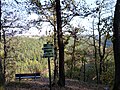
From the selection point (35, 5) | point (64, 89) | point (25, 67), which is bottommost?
point (25, 67)

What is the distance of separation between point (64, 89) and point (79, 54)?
105 feet

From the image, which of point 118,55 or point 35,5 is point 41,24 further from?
point 118,55

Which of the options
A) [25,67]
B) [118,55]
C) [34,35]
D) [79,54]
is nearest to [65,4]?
[34,35]

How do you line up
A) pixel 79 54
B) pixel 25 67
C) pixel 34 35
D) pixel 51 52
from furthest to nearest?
pixel 25 67 < pixel 79 54 < pixel 34 35 < pixel 51 52

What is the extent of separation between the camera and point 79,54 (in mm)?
50781

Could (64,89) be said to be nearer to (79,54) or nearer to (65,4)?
(65,4)

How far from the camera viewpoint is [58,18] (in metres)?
19.9

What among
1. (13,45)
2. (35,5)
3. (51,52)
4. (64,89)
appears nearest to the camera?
(51,52)

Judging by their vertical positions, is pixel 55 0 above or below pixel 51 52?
above

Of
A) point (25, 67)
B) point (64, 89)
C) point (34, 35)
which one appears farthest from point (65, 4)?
point (25, 67)

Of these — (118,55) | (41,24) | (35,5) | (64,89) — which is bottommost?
(64,89)

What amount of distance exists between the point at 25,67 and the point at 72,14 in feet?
386

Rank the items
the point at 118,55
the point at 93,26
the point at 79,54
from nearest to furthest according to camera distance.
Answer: the point at 118,55, the point at 93,26, the point at 79,54

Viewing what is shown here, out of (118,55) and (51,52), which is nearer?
(118,55)
